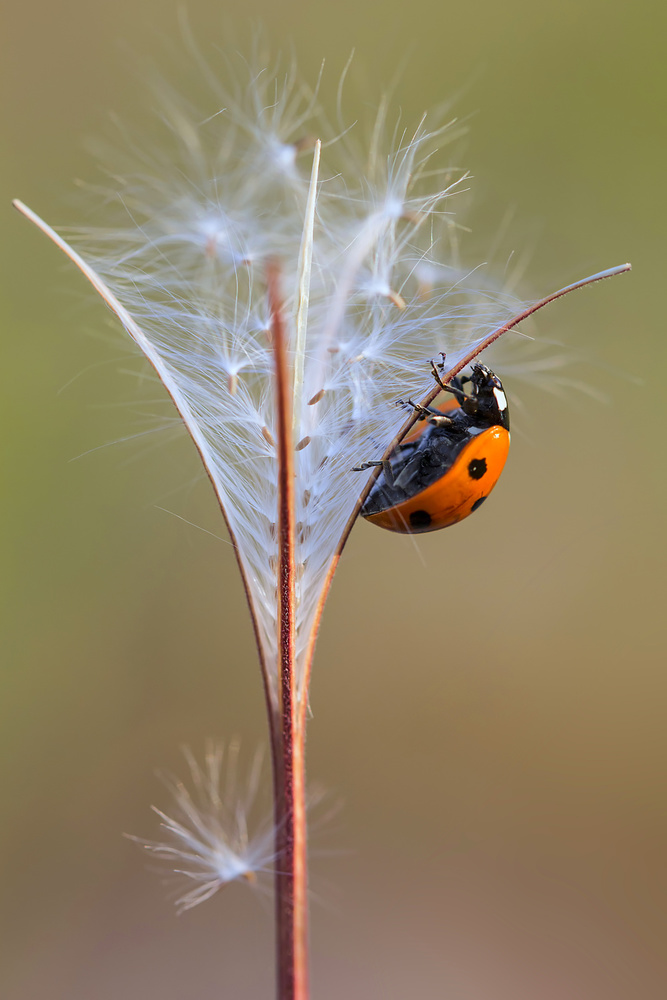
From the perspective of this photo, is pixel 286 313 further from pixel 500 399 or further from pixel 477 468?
pixel 500 399

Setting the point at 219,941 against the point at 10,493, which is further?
the point at 10,493

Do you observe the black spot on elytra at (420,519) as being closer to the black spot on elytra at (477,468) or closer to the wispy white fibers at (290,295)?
the black spot on elytra at (477,468)

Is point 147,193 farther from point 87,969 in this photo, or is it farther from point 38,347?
point 87,969

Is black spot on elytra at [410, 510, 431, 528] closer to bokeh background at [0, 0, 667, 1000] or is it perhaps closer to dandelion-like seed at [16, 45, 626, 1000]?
dandelion-like seed at [16, 45, 626, 1000]

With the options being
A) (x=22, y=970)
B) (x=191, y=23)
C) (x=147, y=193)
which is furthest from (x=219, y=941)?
(x=191, y=23)

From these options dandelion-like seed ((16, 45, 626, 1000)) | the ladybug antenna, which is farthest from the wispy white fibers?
the ladybug antenna

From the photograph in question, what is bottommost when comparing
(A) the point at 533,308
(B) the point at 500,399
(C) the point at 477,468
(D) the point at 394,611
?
(A) the point at 533,308

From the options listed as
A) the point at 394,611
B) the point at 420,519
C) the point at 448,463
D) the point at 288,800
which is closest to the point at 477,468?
the point at 448,463
